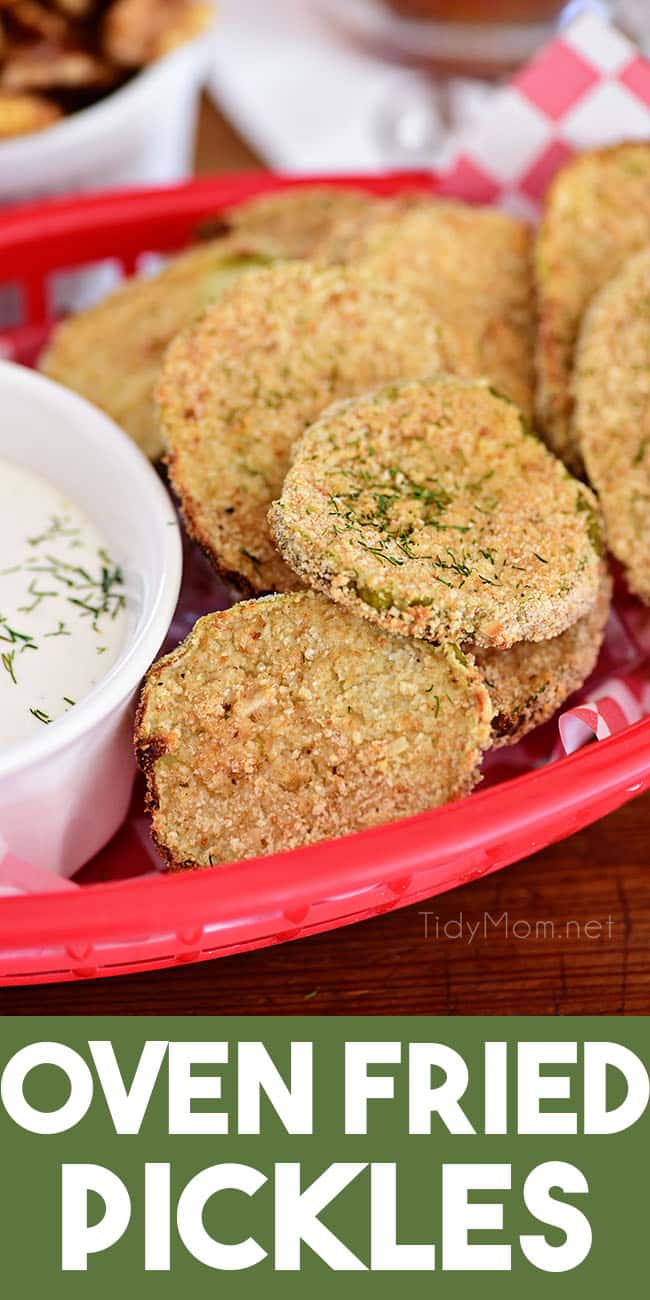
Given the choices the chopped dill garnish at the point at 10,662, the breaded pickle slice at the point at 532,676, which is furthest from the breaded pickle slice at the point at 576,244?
the chopped dill garnish at the point at 10,662

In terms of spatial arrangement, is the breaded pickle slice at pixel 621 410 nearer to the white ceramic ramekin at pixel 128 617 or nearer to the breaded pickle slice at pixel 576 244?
the breaded pickle slice at pixel 576 244

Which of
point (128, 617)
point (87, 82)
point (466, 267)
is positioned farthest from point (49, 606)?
point (87, 82)

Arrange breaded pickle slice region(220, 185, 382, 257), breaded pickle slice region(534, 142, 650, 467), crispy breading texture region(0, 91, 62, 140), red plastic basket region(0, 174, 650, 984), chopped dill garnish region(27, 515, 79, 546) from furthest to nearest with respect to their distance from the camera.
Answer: crispy breading texture region(0, 91, 62, 140) < breaded pickle slice region(220, 185, 382, 257) < breaded pickle slice region(534, 142, 650, 467) < chopped dill garnish region(27, 515, 79, 546) < red plastic basket region(0, 174, 650, 984)

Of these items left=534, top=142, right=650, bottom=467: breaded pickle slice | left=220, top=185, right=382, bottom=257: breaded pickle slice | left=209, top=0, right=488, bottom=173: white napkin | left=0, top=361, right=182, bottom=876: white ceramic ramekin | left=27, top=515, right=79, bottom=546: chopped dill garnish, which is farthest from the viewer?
left=209, top=0, right=488, bottom=173: white napkin

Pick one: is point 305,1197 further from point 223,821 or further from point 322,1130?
point 223,821

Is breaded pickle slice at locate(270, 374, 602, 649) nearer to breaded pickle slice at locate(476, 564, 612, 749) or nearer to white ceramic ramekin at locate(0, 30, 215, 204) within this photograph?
breaded pickle slice at locate(476, 564, 612, 749)

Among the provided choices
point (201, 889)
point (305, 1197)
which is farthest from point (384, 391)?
point (305, 1197)

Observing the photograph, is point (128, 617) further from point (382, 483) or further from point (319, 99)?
point (319, 99)

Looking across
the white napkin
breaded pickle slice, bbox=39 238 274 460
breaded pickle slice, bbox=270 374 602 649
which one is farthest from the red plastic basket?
the white napkin

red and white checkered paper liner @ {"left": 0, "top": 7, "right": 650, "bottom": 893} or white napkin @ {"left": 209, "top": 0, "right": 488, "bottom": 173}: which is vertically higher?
red and white checkered paper liner @ {"left": 0, "top": 7, "right": 650, "bottom": 893}
